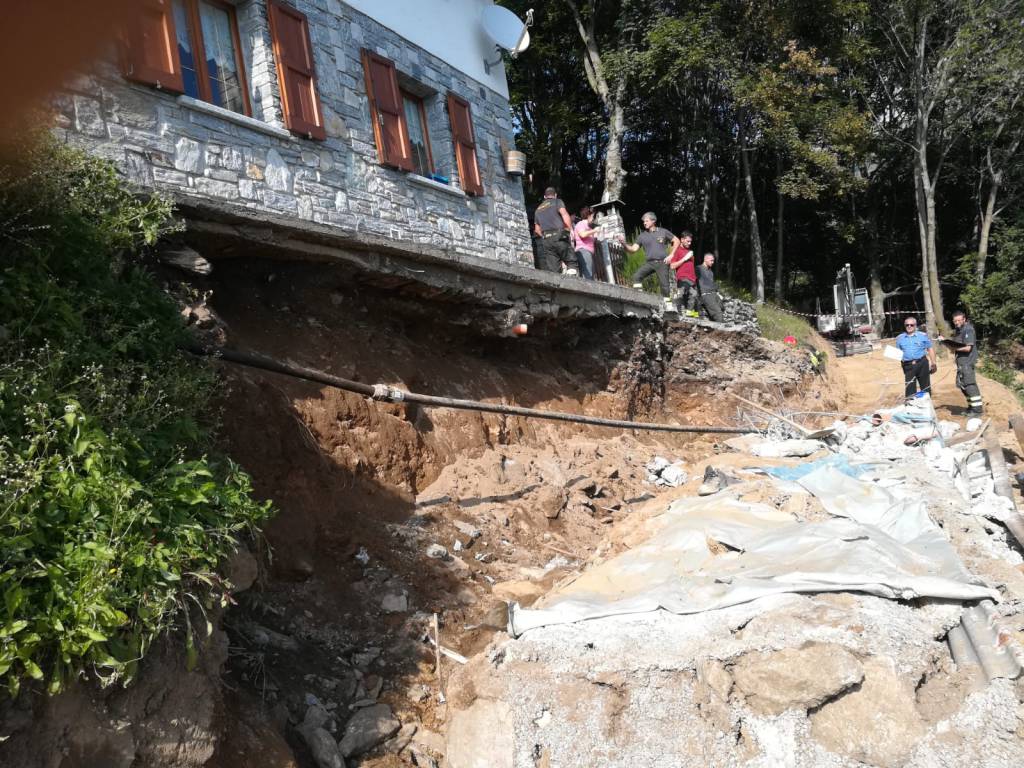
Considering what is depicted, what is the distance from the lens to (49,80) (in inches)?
167

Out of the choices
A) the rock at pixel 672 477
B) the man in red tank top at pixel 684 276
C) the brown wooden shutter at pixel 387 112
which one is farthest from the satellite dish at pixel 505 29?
the rock at pixel 672 477

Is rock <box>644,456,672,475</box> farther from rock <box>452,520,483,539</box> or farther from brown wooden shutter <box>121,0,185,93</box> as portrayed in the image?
brown wooden shutter <box>121,0,185,93</box>

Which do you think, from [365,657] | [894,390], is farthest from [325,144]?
[894,390]

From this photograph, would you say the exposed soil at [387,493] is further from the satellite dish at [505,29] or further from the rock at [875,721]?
the satellite dish at [505,29]

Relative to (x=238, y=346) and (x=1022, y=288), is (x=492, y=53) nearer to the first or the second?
(x=238, y=346)

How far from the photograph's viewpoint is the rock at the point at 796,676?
3697 mm

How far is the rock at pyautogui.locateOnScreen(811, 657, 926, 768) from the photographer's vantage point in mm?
3539

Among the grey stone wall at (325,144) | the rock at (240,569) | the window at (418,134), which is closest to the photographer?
the rock at (240,569)

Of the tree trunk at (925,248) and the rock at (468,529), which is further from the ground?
the tree trunk at (925,248)

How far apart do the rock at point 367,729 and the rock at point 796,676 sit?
1831 mm

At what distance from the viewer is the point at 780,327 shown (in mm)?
15383

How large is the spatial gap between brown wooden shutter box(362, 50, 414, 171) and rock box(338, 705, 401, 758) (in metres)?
6.27

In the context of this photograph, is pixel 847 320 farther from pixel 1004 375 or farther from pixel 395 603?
pixel 395 603

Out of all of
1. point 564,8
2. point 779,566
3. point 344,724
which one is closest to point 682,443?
point 779,566
